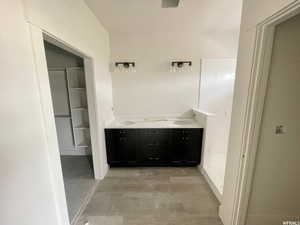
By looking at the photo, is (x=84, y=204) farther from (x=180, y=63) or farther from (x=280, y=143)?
(x=180, y=63)

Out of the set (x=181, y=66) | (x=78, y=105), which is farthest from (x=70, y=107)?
(x=181, y=66)

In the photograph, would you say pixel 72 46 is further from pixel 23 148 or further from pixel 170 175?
pixel 170 175

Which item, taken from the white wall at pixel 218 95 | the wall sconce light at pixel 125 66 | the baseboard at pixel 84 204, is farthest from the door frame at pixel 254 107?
the wall sconce light at pixel 125 66

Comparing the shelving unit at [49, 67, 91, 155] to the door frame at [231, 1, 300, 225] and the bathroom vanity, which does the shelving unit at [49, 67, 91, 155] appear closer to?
the bathroom vanity

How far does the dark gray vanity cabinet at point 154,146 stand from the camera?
2.56 m

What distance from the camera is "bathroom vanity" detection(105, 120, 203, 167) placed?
8.40 feet

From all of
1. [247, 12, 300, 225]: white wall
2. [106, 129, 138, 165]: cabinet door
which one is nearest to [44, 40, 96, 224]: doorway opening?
[106, 129, 138, 165]: cabinet door

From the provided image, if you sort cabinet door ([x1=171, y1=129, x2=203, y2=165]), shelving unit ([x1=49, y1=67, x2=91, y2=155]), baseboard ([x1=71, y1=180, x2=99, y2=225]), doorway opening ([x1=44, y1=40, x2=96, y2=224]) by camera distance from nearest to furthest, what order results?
baseboard ([x1=71, y1=180, x2=99, y2=225])
cabinet door ([x1=171, y1=129, x2=203, y2=165])
doorway opening ([x1=44, y1=40, x2=96, y2=224])
shelving unit ([x1=49, y1=67, x2=91, y2=155])

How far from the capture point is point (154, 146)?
8.59 feet

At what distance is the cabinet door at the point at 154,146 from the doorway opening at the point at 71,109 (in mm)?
999

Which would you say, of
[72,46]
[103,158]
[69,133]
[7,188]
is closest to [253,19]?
[72,46]

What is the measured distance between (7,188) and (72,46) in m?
1.37

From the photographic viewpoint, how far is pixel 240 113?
4.37ft

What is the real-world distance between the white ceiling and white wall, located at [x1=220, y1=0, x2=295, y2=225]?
2.99 feet
